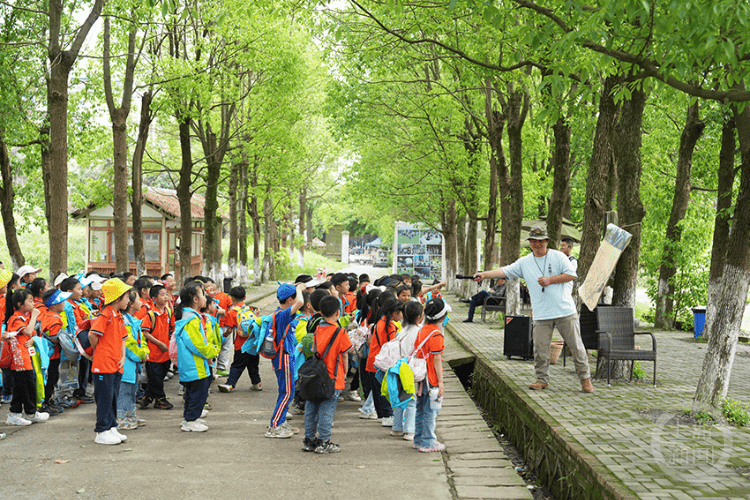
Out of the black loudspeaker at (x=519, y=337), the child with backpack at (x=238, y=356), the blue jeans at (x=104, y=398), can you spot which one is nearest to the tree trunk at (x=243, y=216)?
the child with backpack at (x=238, y=356)

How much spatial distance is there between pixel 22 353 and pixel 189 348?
1.86m

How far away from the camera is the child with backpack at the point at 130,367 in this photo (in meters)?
7.96

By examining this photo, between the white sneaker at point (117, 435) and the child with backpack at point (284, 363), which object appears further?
the child with backpack at point (284, 363)

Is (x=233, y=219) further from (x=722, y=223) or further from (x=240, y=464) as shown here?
(x=240, y=464)

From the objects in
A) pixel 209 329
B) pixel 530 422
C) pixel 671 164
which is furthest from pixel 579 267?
pixel 671 164

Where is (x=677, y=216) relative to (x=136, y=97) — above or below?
below

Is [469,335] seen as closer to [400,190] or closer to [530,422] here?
[530,422]

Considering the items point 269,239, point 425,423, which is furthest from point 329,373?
point 269,239

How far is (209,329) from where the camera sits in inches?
328

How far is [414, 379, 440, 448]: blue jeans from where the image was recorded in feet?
23.8

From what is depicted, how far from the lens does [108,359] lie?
24.2 ft

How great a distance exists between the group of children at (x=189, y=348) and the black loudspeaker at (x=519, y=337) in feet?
8.58

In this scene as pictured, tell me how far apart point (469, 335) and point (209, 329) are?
365 inches

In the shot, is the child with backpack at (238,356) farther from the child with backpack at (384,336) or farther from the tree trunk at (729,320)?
the tree trunk at (729,320)
